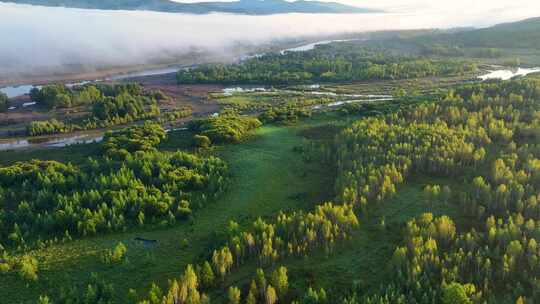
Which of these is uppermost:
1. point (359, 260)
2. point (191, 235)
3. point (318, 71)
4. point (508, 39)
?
point (508, 39)

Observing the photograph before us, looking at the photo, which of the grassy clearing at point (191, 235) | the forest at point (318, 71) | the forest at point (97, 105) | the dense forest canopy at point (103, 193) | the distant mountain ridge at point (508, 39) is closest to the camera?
the grassy clearing at point (191, 235)

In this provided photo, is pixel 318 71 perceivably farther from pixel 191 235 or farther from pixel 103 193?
pixel 191 235

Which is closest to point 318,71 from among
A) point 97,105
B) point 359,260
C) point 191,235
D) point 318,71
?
point 318,71

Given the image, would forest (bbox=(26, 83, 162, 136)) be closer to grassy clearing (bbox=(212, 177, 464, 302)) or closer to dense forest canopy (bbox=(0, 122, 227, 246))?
dense forest canopy (bbox=(0, 122, 227, 246))

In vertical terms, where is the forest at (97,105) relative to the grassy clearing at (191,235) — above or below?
above

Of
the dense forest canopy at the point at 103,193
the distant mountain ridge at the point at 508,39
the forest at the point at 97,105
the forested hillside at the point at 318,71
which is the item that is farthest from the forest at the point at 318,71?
the dense forest canopy at the point at 103,193

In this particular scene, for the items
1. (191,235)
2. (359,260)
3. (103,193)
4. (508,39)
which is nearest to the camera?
(359,260)

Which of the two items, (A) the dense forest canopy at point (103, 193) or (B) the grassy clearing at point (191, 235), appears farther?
(A) the dense forest canopy at point (103, 193)

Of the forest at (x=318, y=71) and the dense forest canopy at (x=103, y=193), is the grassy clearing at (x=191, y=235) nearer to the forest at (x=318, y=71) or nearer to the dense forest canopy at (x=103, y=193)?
the dense forest canopy at (x=103, y=193)

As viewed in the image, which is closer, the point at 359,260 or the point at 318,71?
the point at 359,260

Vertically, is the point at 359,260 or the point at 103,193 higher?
the point at 103,193
